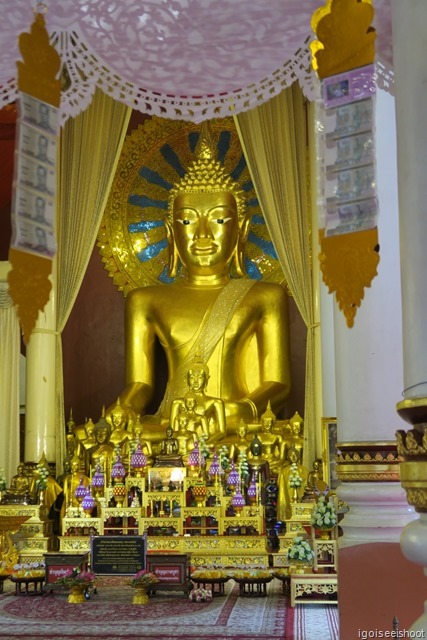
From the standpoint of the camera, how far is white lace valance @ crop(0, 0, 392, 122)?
3.21 m

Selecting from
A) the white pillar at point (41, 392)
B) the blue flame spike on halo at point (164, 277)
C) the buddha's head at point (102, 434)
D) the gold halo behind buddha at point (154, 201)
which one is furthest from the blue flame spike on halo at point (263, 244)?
the buddha's head at point (102, 434)

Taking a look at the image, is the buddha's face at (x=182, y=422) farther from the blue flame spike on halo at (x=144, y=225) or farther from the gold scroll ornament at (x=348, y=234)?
the gold scroll ornament at (x=348, y=234)

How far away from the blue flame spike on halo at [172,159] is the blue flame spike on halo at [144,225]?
0.61 metres

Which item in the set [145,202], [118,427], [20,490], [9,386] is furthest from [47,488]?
[145,202]

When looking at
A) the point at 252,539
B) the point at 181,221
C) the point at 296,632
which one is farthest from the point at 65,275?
the point at 296,632

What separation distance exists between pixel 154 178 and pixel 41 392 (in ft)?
10.0

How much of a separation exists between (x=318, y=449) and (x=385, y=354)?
4.41 meters

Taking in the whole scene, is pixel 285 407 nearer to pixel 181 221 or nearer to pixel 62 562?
pixel 181 221

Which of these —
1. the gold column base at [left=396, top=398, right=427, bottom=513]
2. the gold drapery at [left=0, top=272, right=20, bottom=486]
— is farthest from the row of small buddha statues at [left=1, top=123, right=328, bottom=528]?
the gold column base at [left=396, top=398, right=427, bottom=513]

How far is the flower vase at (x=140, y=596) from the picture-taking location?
5547 mm

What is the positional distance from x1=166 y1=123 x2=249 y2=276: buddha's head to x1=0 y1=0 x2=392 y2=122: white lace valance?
5.88m

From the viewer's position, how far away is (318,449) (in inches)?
306

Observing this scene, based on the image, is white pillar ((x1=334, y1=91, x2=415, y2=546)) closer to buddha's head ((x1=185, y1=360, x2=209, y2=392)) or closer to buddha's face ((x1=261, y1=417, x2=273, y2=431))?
buddha's face ((x1=261, y1=417, x2=273, y2=431))

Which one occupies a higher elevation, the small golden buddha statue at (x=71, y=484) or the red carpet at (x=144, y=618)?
the small golden buddha statue at (x=71, y=484)
